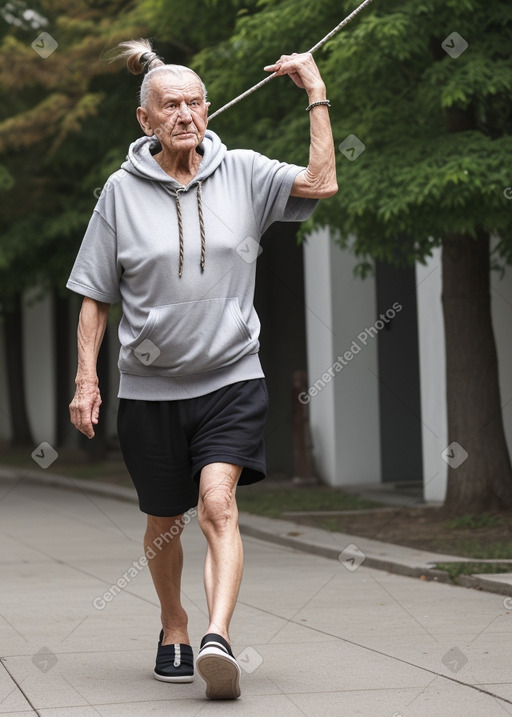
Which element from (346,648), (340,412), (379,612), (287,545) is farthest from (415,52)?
(340,412)

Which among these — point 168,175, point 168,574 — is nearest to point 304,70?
point 168,175

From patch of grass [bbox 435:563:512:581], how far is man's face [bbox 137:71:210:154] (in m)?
4.02

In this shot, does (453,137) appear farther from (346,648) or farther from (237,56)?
(346,648)

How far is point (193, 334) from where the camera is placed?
460 cm

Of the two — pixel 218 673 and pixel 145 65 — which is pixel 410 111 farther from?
pixel 218 673

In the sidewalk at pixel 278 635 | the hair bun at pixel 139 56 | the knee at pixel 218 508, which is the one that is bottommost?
the sidewalk at pixel 278 635

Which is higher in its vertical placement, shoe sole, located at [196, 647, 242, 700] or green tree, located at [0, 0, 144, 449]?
green tree, located at [0, 0, 144, 449]

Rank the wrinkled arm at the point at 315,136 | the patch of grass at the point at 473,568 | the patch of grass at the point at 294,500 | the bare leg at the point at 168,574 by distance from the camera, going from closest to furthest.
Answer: the wrinkled arm at the point at 315,136 → the bare leg at the point at 168,574 → the patch of grass at the point at 473,568 → the patch of grass at the point at 294,500

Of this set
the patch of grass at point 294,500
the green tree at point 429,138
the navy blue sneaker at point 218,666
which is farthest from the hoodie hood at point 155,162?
the patch of grass at point 294,500

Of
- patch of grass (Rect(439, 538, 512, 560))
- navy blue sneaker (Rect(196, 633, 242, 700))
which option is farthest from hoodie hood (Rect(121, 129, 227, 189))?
patch of grass (Rect(439, 538, 512, 560))

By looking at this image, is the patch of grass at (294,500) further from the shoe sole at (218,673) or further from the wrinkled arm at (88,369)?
the shoe sole at (218,673)

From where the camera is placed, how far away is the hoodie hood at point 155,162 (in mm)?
4684

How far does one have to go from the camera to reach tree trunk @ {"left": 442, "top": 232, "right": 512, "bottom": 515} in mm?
10688

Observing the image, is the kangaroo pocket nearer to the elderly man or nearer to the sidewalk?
the elderly man
